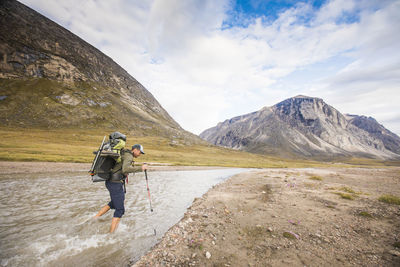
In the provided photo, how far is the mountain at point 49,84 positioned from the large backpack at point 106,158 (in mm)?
122393

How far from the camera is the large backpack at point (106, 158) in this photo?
7027mm

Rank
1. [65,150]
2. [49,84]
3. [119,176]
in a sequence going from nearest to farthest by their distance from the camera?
[119,176]
[65,150]
[49,84]

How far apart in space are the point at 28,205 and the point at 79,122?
125 m

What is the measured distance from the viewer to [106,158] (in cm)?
729

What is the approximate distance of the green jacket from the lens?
7.30 meters

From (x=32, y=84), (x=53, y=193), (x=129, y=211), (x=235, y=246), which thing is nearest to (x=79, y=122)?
(x=32, y=84)

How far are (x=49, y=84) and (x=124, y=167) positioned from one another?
17407cm

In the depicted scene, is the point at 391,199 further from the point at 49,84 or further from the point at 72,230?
the point at 49,84

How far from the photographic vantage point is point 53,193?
14406 millimetres

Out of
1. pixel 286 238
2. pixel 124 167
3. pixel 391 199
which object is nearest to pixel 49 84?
pixel 124 167

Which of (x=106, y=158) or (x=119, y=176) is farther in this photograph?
(x=119, y=176)

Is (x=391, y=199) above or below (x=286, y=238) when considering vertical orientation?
above

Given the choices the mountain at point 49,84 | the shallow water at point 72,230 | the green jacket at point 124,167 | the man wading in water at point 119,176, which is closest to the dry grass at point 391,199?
the shallow water at point 72,230

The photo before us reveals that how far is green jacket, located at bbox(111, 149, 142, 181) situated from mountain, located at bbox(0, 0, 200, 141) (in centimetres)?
12265
